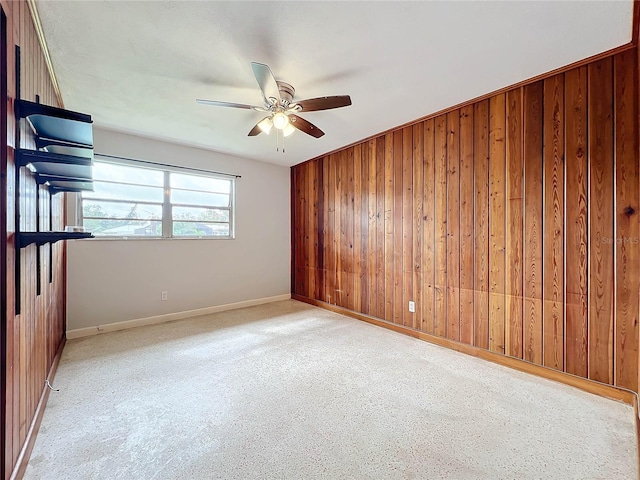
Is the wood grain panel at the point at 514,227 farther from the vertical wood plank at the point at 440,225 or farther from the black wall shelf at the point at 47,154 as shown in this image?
the black wall shelf at the point at 47,154

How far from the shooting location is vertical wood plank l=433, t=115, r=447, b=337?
2.97 m

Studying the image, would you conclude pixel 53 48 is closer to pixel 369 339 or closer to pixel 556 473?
pixel 369 339

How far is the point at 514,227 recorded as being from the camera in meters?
2.47

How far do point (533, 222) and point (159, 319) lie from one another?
14.6 feet

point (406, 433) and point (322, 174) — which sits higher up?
point (322, 174)

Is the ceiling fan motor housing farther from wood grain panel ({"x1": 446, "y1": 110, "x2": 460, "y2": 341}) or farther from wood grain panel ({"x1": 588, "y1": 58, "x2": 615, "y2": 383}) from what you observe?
wood grain panel ({"x1": 588, "y1": 58, "x2": 615, "y2": 383})

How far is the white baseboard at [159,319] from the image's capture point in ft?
10.6

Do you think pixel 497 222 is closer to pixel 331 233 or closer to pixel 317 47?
pixel 317 47

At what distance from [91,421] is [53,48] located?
255cm

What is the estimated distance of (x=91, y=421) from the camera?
1766 mm

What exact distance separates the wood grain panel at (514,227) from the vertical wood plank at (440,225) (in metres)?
0.58

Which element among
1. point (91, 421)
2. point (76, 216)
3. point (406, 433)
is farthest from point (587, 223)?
point (76, 216)

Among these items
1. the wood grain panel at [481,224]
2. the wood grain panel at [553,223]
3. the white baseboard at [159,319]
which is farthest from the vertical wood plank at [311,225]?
the wood grain panel at [553,223]

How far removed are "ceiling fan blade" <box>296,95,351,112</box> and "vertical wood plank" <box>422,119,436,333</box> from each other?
137 centimetres
